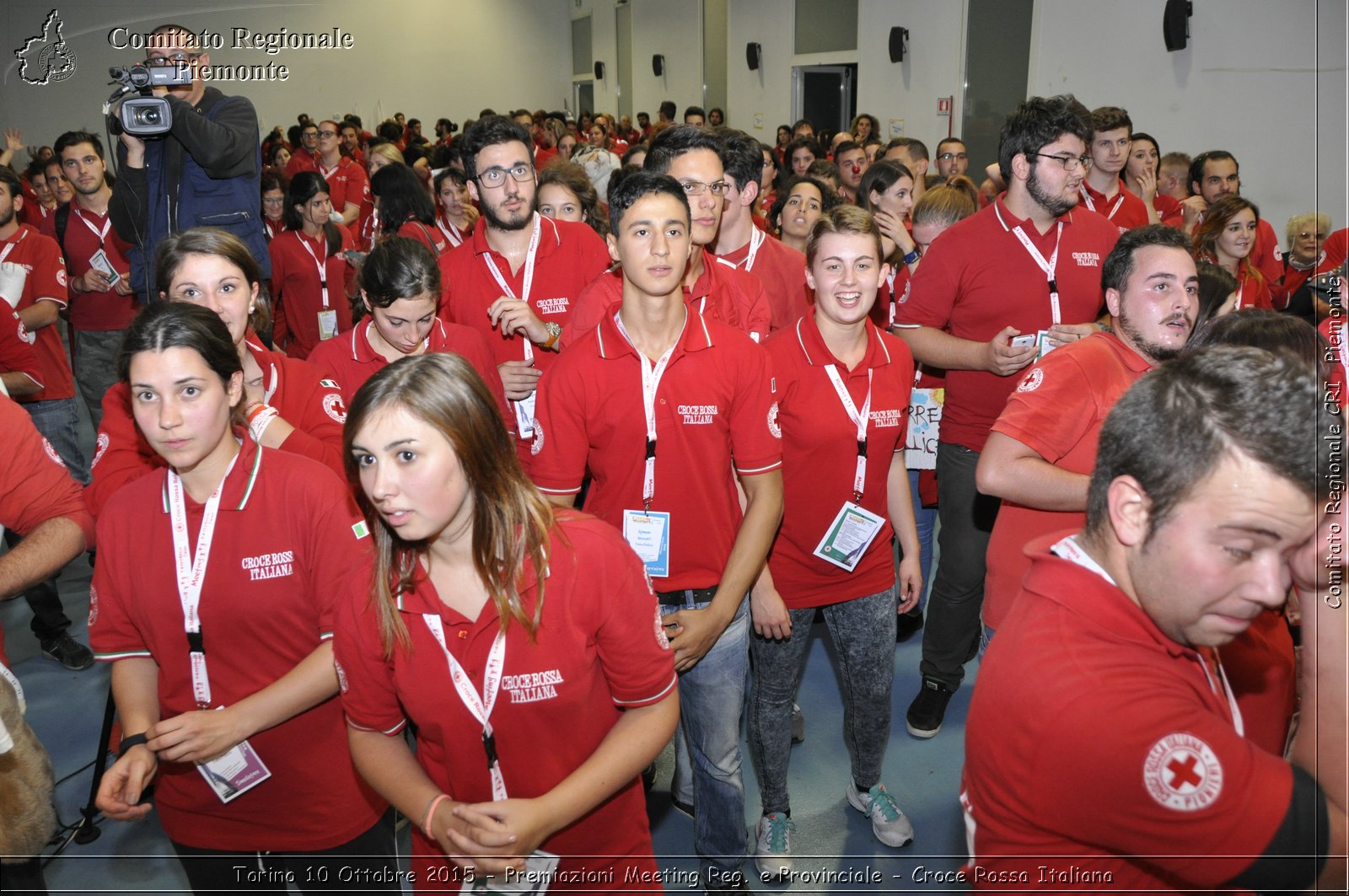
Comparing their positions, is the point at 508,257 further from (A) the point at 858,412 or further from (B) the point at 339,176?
(B) the point at 339,176

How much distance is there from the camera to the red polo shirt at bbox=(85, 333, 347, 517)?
2.24m

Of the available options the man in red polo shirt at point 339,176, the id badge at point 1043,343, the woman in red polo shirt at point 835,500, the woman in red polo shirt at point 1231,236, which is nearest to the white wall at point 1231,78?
the woman in red polo shirt at point 1231,236

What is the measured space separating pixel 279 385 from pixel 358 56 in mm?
17432

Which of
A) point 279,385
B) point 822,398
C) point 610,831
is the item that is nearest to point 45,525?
point 279,385

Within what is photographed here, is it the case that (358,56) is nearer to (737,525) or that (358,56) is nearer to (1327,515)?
(737,525)

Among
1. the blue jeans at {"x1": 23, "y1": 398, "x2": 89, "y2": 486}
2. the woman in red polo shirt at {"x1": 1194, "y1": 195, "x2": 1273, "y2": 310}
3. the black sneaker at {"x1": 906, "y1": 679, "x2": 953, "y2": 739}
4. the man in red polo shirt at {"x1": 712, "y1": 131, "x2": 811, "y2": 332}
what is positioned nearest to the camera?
the black sneaker at {"x1": 906, "y1": 679, "x2": 953, "y2": 739}

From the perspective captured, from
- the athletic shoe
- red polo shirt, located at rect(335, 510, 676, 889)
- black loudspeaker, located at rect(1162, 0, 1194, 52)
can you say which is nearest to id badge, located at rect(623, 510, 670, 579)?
red polo shirt, located at rect(335, 510, 676, 889)

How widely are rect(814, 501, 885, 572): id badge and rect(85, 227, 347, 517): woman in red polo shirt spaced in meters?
1.42

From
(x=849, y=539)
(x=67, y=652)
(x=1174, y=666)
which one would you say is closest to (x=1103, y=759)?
(x=1174, y=666)

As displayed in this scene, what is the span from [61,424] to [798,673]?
4169 mm

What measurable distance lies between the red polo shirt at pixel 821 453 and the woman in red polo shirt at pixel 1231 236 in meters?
2.57

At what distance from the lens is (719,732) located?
2400mm

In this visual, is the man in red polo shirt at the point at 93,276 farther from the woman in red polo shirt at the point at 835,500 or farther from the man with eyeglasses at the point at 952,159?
the man with eyeglasses at the point at 952,159

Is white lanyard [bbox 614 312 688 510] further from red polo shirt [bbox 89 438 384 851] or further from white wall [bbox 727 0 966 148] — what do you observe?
white wall [bbox 727 0 966 148]
